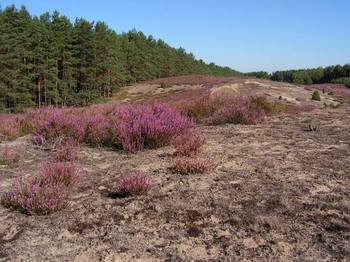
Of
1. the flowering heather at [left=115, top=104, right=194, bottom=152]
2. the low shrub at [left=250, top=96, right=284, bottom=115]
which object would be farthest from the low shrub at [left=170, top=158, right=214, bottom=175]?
the low shrub at [left=250, top=96, right=284, bottom=115]

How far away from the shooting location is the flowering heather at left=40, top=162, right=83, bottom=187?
5.94m

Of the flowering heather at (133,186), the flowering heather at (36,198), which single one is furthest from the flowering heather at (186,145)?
the flowering heather at (36,198)

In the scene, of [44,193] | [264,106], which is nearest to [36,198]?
[44,193]

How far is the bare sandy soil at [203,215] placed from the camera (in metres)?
4.10

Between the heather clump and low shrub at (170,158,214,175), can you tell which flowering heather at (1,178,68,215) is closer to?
the heather clump

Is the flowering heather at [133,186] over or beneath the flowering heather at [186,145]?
beneath

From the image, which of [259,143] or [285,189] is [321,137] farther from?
[285,189]

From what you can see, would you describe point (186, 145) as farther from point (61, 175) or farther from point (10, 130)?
point (10, 130)

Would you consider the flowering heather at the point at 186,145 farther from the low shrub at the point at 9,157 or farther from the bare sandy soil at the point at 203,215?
the low shrub at the point at 9,157

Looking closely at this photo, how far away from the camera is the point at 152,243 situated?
169 inches

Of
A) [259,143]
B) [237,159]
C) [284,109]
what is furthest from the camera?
[284,109]

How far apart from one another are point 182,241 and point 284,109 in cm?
1308

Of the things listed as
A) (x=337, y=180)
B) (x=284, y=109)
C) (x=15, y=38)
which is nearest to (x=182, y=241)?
(x=337, y=180)

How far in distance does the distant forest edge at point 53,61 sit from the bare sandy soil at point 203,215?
37.6 meters
